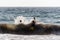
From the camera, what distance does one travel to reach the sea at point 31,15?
117 cm

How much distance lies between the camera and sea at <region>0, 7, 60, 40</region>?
1.17 meters

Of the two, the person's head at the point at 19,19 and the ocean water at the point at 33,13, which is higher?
the ocean water at the point at 33,13

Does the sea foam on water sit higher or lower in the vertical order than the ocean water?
lower

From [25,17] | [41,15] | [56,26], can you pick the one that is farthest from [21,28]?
[56,26]

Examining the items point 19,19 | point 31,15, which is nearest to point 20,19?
point 19,19

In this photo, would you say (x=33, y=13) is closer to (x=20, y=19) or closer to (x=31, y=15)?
(x=31, y=15)

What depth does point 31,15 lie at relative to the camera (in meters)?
1.19

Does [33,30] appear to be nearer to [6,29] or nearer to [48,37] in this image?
[48,37]

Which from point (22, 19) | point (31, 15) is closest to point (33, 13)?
point (31, 15)

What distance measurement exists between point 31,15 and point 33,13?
0.03 m

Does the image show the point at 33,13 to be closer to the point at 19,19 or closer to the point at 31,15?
the point at 31,15

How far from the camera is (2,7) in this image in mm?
1213
